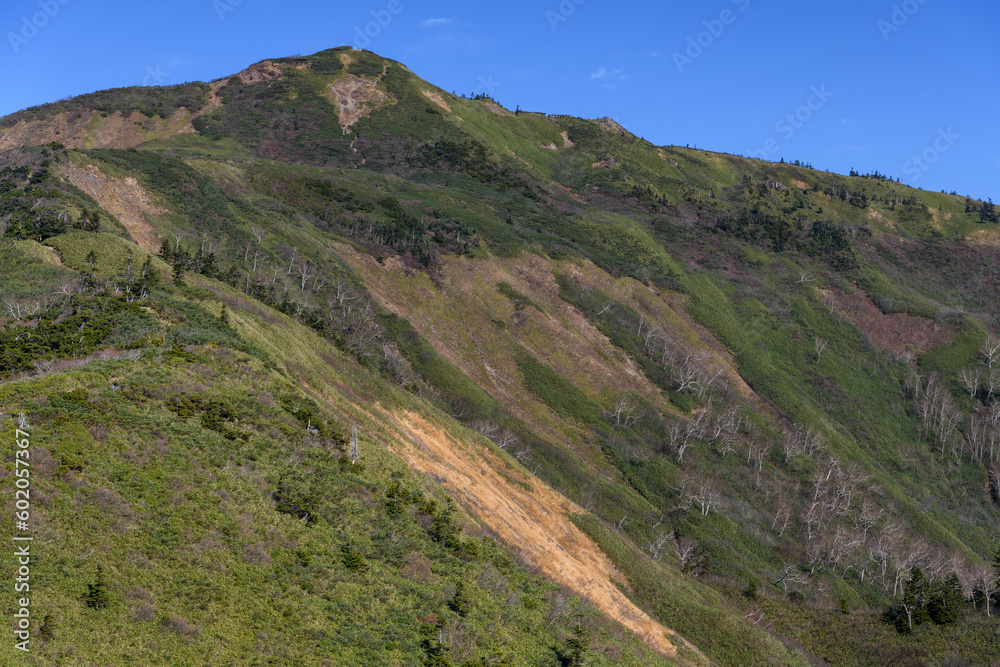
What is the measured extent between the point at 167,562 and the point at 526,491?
33809 mm

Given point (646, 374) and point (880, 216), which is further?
point (880, 216)

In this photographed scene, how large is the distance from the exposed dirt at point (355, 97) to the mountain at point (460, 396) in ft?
3.57

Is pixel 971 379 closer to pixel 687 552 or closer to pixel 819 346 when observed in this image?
pixel 819 346

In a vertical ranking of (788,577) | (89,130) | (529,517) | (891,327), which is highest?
(891,327)

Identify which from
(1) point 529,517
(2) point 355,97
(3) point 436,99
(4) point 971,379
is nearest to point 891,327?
(4) point 971,379

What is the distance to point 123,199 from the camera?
85.6 metres

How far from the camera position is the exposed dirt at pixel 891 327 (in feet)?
406

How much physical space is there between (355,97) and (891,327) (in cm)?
14222

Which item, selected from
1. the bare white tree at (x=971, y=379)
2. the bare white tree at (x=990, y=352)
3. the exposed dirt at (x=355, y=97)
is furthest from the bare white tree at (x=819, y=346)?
the exposed dirt at (x=355, y=97)

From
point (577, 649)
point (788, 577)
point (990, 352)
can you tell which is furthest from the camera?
point (990, 352)

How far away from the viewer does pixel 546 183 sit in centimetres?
17088

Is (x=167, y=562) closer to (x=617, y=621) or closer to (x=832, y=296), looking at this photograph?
(x=617, y=621)

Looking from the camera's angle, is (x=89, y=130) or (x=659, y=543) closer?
(x=659, y=543)

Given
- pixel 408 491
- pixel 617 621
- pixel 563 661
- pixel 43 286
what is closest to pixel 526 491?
pixel 617 621
